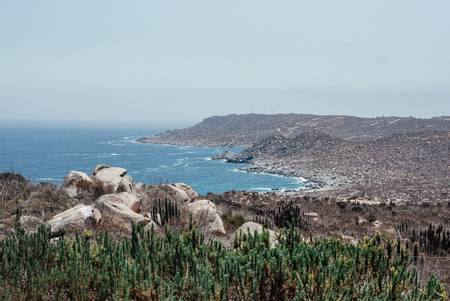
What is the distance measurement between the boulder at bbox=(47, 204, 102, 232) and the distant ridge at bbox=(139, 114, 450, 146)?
4060 inches

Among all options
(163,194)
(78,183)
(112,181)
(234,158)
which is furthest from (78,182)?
(234,158)

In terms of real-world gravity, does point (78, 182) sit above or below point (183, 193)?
above

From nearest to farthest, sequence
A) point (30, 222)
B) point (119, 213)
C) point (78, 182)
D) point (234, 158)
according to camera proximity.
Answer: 1. point (30, 222)
2. point (119, 213)
3. point (78, 182)
4. point (234, 158)

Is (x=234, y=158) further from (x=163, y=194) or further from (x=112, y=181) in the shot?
(x=112, y=181)

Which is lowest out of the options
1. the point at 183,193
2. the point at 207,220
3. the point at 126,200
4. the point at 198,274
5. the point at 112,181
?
the point at 207,220

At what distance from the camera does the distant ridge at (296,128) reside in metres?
119

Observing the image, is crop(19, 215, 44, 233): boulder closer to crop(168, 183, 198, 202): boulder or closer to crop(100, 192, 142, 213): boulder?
crop(100, 192, 142, 213): boulder

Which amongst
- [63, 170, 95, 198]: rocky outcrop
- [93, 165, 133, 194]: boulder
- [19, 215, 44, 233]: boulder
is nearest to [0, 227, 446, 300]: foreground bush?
[19, 215, 44, 233]: boulder

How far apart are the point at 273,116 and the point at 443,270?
161869mm

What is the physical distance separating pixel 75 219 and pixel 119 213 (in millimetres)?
1443

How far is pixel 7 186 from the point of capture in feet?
54.7

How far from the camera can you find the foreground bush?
535 centimetres

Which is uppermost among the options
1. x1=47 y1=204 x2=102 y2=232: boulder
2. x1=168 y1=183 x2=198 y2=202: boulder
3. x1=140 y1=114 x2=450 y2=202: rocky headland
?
x1=47 y1=204 x2=102 y2=232: boulder

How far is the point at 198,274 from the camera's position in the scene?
566 cm
